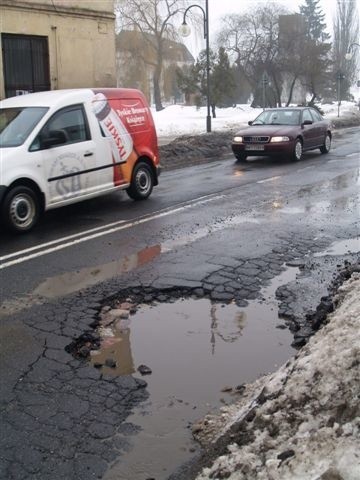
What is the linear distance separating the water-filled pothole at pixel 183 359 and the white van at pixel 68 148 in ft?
11.3

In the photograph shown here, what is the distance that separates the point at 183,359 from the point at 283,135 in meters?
12.8

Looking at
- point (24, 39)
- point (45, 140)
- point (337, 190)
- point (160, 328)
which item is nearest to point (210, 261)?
point (160, 328)

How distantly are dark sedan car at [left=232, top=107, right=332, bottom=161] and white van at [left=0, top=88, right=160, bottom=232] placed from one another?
253 inches

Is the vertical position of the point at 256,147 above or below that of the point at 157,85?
below

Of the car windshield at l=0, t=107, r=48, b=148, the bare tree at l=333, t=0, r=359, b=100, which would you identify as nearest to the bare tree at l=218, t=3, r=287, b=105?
the bare tree at l=333, t=0, r=359, b=100

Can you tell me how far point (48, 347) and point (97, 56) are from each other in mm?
16302

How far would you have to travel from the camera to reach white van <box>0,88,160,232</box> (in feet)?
27.1

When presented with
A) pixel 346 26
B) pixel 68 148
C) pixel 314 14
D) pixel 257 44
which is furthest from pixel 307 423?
pixel 314 14

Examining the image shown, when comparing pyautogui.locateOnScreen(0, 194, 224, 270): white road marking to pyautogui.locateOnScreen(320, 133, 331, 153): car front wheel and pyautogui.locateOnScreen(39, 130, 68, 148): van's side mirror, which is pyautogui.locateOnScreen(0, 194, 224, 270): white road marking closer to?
pyautogui.locateOnScreen(39, 130, 68, 148): van's side mirror

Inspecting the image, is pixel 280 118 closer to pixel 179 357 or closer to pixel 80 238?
pixel 80 238

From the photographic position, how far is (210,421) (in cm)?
370

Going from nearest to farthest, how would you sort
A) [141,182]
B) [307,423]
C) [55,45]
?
[307,423]
[141,182]
[55,45]

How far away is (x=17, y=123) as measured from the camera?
8688 millimetres

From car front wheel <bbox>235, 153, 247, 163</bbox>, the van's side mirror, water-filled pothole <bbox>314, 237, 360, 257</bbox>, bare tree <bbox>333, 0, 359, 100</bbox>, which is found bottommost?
water-filled pothole <bbox>314, 237, 360, 257</bbox>
